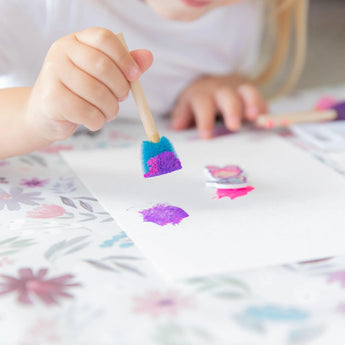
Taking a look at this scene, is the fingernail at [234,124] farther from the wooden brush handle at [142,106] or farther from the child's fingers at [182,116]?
the wooden brush handle at [142,106]

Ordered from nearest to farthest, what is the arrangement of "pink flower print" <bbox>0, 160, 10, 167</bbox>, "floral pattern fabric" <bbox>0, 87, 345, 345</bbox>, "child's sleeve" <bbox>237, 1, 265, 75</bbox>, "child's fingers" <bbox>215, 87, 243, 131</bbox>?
"floral pattern fabric" <bbox>0, 87, 345, 345</bbox>
"pink flower print" <bbox>0, 160, 10, 167</bbox>
"child's fingers" <bbox>215, 87, 243, 131</bbox>
"child's sleeve" <bbox>237, 1, 265, 75</bbox>

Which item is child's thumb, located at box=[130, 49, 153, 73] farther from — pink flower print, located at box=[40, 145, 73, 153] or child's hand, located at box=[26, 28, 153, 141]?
pink flower print, located at box=[40, 145, 73, 153]

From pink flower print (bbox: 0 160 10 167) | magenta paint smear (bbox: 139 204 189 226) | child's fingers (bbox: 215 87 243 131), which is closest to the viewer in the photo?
magenta paint smear (bbox: 139 204 189 226)

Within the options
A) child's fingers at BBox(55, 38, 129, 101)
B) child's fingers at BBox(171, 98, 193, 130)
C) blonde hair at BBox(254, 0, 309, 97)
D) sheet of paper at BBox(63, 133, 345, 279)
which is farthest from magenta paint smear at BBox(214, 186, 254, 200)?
blonde hair at BBox(254, 0, 309, 97)

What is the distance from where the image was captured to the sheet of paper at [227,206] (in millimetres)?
312

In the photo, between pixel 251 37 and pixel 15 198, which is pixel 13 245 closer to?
pixel 15 198

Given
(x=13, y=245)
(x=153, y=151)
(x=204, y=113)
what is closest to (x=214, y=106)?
(x=204, y=113)

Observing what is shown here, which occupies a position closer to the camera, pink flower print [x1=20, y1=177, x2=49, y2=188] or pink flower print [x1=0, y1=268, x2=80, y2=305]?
pink flower print [x1=0, y1=268, x2=80, y2=305]

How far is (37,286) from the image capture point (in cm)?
29

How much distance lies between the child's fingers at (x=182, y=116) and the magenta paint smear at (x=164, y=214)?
0.24m

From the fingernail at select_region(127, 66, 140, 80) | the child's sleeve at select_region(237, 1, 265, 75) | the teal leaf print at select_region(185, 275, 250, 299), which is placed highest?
the child's sleeve at select_region(237, 1, 265, 75)

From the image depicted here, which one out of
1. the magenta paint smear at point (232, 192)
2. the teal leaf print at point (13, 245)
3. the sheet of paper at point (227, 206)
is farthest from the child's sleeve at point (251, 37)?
the teal leaf print at point (13, 245)

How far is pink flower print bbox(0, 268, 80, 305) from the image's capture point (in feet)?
0.91

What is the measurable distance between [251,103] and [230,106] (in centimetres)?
3
